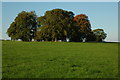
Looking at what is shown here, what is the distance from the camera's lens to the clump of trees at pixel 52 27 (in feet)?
171

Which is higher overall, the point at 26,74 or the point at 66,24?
the point at 66,24

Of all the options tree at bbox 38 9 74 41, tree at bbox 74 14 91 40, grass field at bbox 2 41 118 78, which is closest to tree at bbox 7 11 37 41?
tree at bbox 38 9 74 41

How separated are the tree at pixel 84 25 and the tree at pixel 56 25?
27.6ft

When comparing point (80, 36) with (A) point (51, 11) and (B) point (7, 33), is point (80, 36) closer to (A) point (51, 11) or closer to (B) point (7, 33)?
→ (A) point (51, 11)

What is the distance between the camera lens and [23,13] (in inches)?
2474

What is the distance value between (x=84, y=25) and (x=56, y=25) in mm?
13790

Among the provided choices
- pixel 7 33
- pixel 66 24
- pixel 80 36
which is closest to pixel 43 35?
pixel 66 24

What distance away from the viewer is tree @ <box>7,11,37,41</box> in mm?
59000

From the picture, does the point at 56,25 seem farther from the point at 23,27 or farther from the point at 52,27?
the point at 23,27

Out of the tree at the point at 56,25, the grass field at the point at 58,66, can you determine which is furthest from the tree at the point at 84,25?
the grass field at the point at 58,66

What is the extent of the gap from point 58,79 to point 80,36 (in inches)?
Answer: 2132

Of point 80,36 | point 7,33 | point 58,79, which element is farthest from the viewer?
point 7,33

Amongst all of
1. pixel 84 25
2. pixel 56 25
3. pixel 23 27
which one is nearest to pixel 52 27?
pixel 56 25

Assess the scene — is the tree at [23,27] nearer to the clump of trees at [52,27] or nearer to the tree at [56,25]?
the clump of trees at [52,27]
